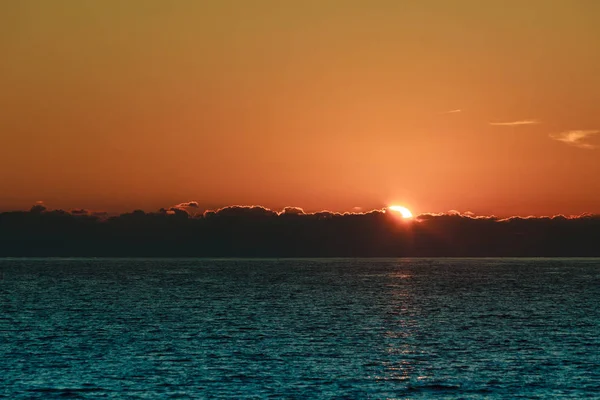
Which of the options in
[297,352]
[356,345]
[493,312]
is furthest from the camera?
[493,312]

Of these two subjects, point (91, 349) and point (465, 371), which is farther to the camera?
point (91, 349)

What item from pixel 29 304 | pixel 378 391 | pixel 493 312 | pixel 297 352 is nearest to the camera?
pixel 378 391

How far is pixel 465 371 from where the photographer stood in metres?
74.3

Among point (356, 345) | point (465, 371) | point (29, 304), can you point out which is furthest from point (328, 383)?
point (29, 304)

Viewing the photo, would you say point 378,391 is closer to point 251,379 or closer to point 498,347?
point 251,379

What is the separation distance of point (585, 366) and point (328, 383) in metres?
26.9

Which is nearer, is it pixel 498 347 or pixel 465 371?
pixel 465 371

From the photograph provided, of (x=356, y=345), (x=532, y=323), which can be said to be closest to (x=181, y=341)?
(x=356, y=345)

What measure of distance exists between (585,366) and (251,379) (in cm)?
3308

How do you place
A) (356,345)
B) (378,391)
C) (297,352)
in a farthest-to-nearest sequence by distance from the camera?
(356,345)
(297,352)
(378,391)

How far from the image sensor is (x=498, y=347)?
90.4m

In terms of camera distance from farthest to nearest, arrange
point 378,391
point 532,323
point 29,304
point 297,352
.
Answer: point 29,304 < point 532,323 < point 297,352 < point 378,391

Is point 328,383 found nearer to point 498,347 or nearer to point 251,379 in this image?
point 251,379

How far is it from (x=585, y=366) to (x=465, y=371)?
12729 mm
